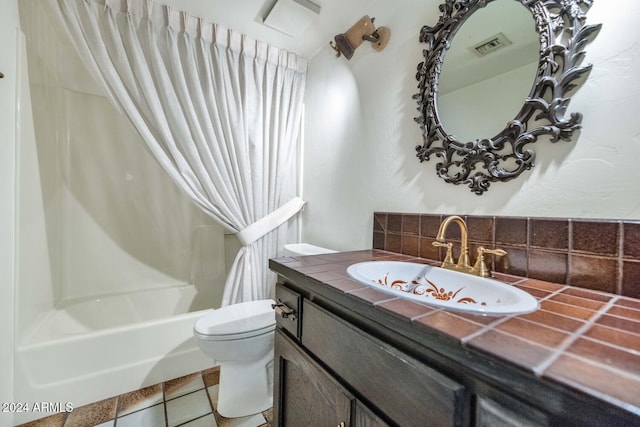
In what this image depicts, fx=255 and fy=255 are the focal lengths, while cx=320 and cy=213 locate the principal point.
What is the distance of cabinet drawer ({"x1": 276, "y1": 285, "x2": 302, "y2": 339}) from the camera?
0.81 metres

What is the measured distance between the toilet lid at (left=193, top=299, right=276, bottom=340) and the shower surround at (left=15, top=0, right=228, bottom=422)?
0.41 meters

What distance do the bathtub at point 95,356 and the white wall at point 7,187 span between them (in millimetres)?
77

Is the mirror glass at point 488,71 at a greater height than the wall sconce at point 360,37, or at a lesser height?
lesser

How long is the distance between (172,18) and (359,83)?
1169 millimetres

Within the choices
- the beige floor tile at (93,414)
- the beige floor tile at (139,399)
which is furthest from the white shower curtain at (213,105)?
the beige floor tile at (93,414)

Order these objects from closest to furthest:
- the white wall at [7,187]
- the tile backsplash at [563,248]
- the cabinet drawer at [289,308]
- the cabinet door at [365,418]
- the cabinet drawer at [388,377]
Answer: the cabinet drawer at [388,377] < the cabinet door at [365,418] < the tile backsplash at [563,248] < the cabinet drawer at [289,308] < the white wall at [7,187]

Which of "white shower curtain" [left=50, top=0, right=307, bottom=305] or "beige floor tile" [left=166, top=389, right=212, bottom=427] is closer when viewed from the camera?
"beige floor tile" [left=166, top=389, right=212, bottom=427]

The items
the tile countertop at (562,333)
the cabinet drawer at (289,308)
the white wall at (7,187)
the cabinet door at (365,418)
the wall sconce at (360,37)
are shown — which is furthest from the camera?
the wall sconce at (360,37)

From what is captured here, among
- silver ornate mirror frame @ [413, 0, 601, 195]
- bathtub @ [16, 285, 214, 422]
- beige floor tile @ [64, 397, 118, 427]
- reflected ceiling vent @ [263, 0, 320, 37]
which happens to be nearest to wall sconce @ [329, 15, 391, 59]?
reflected ceiling vent @ [263, 0, 320, 37]

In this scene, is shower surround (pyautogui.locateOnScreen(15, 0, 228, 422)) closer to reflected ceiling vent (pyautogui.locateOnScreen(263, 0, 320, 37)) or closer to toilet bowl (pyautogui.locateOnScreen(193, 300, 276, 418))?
toilet bowl (pyautogui.locateOnScreen(193, 300, 276, 418))

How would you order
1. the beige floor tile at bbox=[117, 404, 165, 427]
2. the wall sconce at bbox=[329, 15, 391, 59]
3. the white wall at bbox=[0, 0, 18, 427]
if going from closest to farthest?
the white wall at bbox=[0, 0, 18, 427] < the beige floor tile at bbox=[117, 404, 165, 427] < the wall sconce at bbox=[329, 15, 391, 59]

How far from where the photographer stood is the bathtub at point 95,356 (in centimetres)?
126

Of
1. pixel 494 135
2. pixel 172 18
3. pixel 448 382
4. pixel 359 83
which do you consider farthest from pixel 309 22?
pixel 448 382

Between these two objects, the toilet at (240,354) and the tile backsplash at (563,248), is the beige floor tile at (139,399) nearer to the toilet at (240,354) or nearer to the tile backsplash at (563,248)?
the toilet at (240,354)
